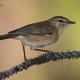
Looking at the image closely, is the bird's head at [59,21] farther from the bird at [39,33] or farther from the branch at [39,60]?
the branch at [39,60]

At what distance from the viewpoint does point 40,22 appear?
4.22 feet

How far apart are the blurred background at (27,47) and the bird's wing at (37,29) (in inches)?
1.5

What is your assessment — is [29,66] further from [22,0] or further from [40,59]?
[22,0]

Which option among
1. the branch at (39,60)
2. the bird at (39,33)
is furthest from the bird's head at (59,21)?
the branch at (39,60)

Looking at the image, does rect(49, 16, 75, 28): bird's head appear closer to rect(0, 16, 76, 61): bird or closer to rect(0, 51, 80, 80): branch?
rect(0, 16, 76, 61): bird

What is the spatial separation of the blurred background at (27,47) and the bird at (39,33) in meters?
0.03

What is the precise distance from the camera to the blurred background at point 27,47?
1280 mm

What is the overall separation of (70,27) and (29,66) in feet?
0.72

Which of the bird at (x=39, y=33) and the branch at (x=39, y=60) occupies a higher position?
the bird at (x=39, y=33)

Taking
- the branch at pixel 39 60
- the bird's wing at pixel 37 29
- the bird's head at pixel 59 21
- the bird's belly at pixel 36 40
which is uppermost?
the bird's head at pixel 59 21

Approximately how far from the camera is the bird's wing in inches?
48.6

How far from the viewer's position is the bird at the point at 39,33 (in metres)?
1.23

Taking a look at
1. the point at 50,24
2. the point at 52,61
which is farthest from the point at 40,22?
the point at 52,61

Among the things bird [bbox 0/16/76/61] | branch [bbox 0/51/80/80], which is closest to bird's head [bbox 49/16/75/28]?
bird [bbox 0/16/76/61]
